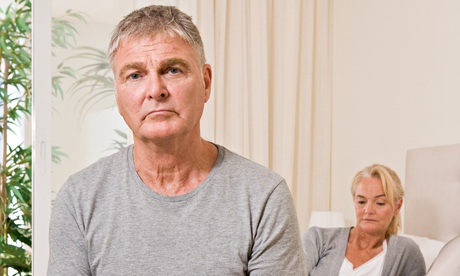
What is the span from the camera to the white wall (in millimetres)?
3551

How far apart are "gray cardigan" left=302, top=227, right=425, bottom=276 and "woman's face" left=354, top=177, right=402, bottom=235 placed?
0.26 feet

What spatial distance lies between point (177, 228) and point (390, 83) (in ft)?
9.37

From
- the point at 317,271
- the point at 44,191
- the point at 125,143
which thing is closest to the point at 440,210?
the point at 317,271

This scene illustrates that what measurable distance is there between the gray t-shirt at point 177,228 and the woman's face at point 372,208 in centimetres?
174

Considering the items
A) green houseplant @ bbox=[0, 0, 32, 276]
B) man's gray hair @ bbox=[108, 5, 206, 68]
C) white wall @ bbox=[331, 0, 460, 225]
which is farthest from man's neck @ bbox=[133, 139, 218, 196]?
green houseplant @ bbox=[0, 0, 32, 276]

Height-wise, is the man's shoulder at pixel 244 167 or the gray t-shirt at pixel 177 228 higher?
the man's shoulder at pixel 244 167

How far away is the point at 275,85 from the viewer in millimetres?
4387

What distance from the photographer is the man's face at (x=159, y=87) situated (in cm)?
132

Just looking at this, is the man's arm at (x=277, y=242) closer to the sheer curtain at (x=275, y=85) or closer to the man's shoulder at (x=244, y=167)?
the man's shoulder at (x=244, y=167)

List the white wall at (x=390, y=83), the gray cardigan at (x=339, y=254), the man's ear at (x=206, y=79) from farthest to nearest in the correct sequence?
the white wall at (x=390, y=83)
the gray cardigan at (x=339, y=254)
the man's ear at (x=206, y=79)

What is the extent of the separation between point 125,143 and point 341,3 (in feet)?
5.32

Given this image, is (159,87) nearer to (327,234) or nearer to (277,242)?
(277,242)

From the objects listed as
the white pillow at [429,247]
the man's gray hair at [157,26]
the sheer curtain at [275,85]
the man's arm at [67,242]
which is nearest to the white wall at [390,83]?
the sheer curtain at [275,85]

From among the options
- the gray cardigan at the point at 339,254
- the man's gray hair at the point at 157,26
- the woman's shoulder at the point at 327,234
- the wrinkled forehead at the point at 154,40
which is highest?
the man's gray hair at the point at 157,26
